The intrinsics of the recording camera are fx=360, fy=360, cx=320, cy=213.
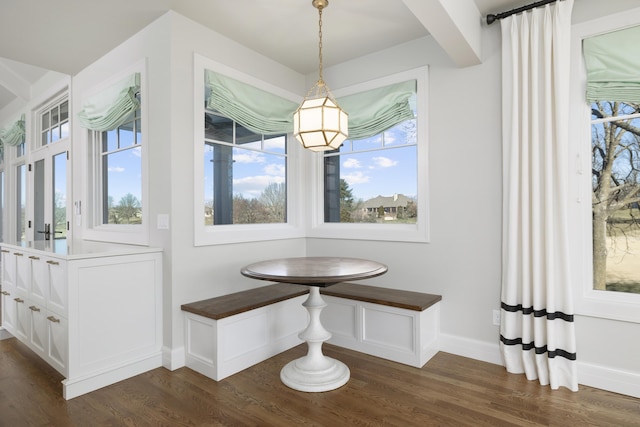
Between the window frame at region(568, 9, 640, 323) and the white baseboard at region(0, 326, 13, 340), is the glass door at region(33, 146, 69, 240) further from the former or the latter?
the window frame at region(568, 9, 640, 323)

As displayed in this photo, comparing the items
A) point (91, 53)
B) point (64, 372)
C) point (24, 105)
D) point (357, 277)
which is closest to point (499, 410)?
point (357, 277)

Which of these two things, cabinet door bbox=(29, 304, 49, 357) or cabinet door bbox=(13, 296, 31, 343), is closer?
cabinet door bbox=(29, 304, 49, 357)

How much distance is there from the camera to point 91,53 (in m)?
3.34

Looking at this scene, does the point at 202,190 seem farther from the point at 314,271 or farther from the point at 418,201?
the point at 418,201

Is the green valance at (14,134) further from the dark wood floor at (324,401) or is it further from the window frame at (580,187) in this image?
the window frame at (580,187)

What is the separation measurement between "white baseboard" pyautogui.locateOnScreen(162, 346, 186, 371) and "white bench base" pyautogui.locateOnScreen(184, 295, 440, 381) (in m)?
0.05

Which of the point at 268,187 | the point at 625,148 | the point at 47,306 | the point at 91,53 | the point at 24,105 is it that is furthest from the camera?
the point at 24,105

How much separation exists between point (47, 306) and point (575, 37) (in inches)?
163

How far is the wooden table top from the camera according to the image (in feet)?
7.11

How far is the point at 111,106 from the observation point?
3170mm

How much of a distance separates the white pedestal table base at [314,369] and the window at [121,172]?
1.71m

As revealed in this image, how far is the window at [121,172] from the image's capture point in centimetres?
316

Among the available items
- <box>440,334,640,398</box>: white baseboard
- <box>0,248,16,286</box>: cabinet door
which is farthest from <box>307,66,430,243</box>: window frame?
<box>0,248,16,286</box>: cabinet door

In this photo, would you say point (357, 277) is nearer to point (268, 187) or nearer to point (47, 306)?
point (268, 187)
